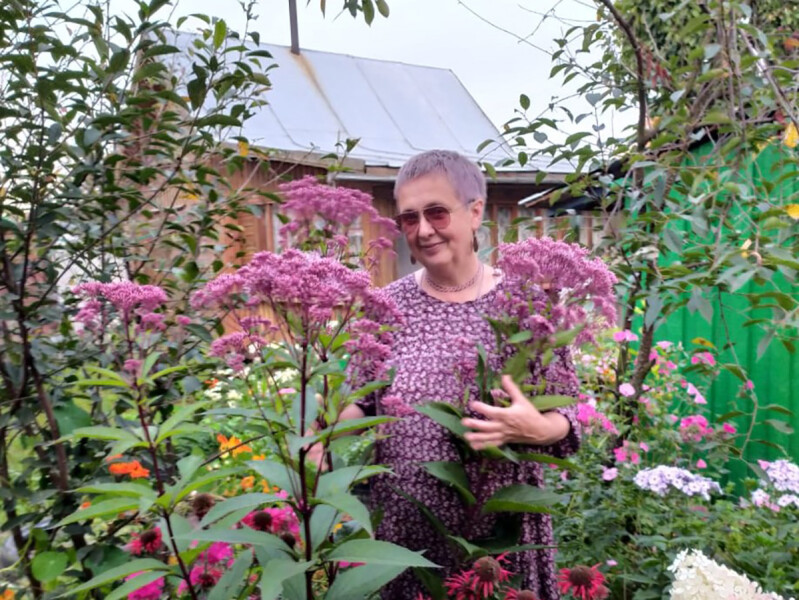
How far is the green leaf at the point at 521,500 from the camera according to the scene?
1303 millimetres

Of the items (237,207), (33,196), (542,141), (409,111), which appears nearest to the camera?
(33,196)

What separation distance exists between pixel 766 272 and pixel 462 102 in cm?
1053

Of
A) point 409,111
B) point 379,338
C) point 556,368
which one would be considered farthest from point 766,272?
point 409,111

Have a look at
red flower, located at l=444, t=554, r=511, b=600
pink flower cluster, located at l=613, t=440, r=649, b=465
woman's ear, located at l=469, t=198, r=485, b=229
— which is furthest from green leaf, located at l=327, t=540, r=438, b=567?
pink flower cluster, located at l=613, t=440, r=649, b=465

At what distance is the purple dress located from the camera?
5.10 feet

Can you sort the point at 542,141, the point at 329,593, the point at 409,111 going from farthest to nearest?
the point at 409,111, the point at 542,141, the point at 329,593

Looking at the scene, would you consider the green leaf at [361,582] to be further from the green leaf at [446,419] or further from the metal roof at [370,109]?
the metal roof at [370,109]

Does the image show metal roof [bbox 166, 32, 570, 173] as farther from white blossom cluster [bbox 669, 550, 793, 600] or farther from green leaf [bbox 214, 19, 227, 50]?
white blossom cluster [bbox 669, 550, 793, 600]

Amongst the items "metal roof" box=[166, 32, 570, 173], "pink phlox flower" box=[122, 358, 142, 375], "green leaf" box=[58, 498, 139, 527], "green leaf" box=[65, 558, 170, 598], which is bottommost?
"green leaf" box=[65, 558, 170, 598]

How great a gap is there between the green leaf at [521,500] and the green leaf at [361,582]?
10.4 inches

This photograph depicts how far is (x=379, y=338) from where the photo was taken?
1.38 m

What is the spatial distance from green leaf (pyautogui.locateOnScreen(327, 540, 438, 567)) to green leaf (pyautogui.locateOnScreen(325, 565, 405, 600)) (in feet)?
0.27

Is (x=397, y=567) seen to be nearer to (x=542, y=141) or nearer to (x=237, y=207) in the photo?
(x=237, y=207)

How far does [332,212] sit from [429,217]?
260 mm
